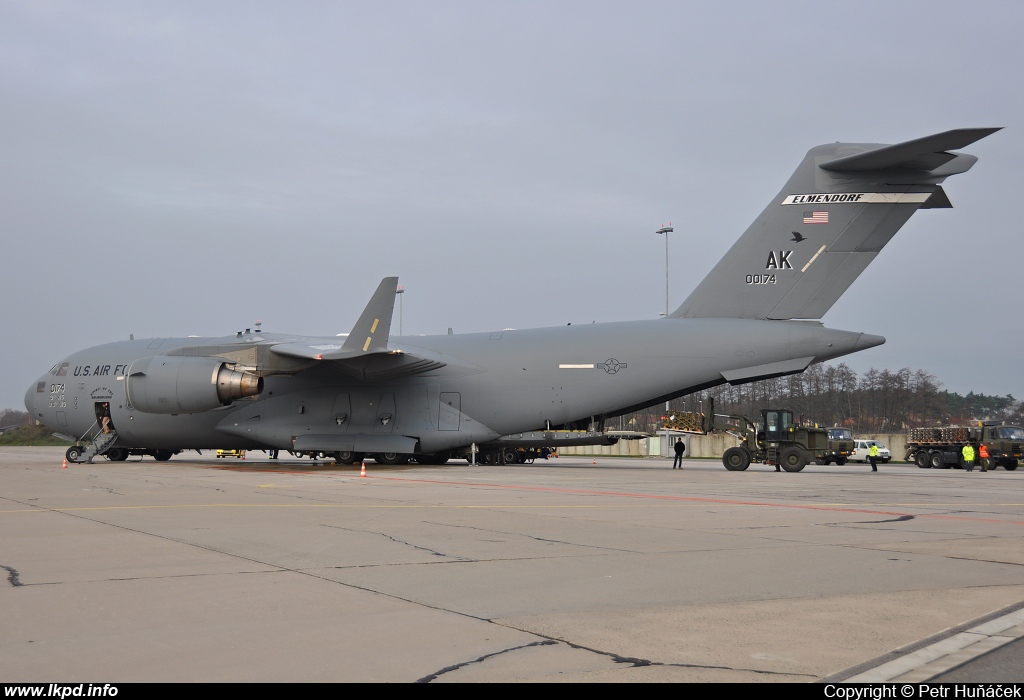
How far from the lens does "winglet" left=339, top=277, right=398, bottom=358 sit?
67.4ft

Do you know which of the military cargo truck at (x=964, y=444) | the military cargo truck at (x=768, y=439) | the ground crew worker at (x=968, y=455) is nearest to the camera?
the military cargo truck at (x=768, y=439)

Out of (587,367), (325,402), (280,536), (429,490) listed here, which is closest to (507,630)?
(280,536)

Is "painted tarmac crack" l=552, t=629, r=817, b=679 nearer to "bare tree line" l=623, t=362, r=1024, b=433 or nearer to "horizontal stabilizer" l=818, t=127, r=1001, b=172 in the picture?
"horizontal stabilizer" l=818, t=127, r=1001, b=172

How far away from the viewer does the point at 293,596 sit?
17.3 ft

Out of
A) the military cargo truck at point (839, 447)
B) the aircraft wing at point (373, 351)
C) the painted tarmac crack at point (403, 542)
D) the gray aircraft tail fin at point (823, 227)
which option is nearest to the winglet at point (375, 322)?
the aircraft wing at point (373, 351)

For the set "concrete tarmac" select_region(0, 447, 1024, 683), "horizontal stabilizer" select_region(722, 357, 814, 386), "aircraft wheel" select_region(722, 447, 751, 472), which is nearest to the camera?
"concrete tarmac" select_region(0, 447, 1024, 683)

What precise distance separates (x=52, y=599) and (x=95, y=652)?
4.60 ft

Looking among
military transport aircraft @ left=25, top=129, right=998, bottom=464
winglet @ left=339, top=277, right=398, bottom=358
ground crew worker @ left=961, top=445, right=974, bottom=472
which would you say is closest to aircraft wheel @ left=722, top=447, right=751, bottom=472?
military transport aircraft @ left=25, top=129, right=998, bottom=464

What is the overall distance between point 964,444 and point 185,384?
29430 mm

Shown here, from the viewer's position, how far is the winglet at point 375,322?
20531 millimetres

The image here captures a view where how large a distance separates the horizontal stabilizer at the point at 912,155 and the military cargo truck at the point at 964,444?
18.2 m

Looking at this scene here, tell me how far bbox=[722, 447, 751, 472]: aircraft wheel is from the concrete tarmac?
11.9 metres

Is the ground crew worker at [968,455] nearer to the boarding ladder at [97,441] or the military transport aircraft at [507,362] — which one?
the military transport aircraft at [507,362]
